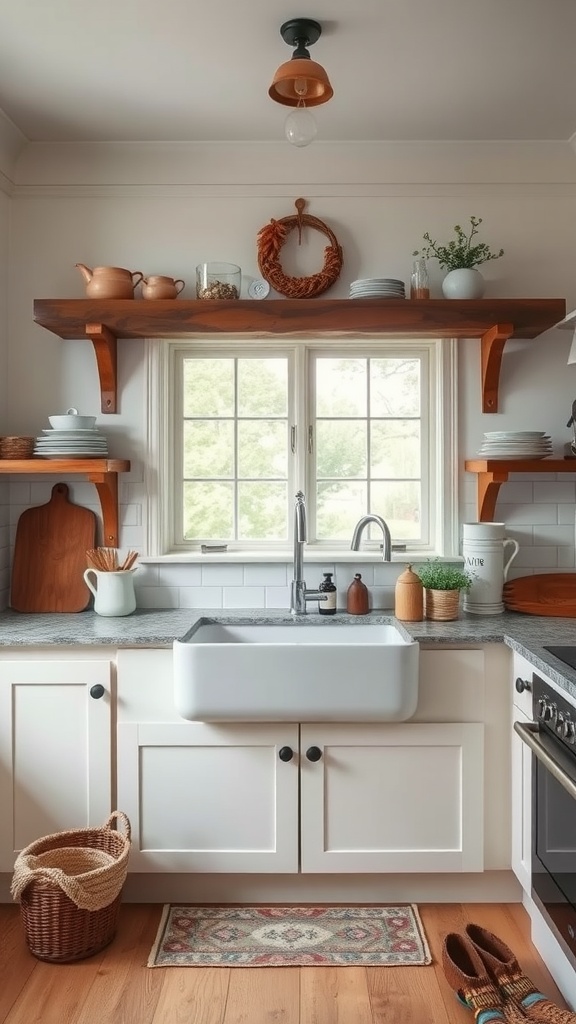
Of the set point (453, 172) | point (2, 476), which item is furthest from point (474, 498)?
point (2, 476)

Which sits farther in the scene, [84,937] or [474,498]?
[474,498]

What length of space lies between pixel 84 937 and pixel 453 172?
283 centimetres

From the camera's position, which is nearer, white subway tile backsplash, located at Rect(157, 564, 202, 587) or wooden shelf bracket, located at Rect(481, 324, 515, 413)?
wooden shelf bracket, located at Rect(481, 324, 515, 413)

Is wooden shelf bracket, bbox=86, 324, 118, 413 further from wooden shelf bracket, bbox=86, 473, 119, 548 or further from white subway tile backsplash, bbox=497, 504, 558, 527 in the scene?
white subway tile backsplash, bbox=497, 504, 558, 527

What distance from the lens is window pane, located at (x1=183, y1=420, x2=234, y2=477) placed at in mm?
3166

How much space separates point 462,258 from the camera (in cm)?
294

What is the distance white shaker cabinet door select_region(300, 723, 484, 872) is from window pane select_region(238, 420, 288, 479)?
1107mm

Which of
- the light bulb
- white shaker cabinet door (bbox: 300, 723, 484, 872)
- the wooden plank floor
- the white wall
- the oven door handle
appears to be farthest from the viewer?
the white wall

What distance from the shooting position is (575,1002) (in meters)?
1.93

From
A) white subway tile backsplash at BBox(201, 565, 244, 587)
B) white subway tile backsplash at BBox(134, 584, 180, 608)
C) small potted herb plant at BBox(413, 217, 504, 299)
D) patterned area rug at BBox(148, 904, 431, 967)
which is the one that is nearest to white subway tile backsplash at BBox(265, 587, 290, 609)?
white subway tile backsplash at BBox(201, 565, 244, 587)

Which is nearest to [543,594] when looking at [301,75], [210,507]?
[210,507]

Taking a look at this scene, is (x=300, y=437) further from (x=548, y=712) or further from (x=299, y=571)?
(x=548, y=712)

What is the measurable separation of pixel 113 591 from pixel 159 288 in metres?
1.09

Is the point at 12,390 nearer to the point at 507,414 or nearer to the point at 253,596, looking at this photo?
the point at 253,596
